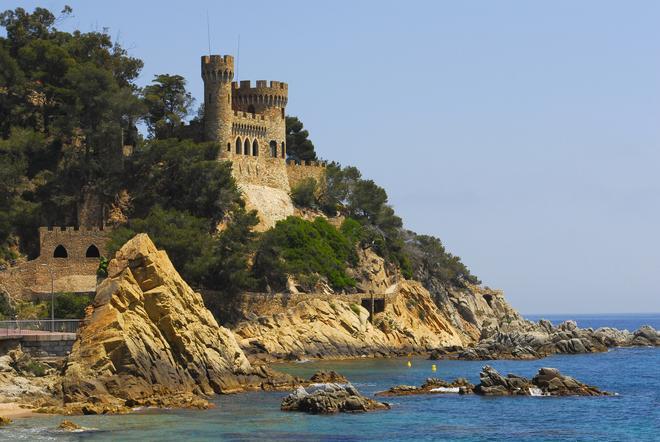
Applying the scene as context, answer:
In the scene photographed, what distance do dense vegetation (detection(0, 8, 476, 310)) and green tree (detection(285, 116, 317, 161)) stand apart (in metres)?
20.6

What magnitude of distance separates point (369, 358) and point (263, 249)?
9850 mm

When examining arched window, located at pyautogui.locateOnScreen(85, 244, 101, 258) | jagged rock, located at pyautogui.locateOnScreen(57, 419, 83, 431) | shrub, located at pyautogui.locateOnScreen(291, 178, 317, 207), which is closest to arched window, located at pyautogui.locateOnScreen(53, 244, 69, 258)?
arched window, located at pyautogui.locateOnScreen(85, 244, 101, 258)

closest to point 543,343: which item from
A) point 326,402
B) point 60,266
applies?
point 60,266

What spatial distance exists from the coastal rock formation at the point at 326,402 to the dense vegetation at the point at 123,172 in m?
25.9

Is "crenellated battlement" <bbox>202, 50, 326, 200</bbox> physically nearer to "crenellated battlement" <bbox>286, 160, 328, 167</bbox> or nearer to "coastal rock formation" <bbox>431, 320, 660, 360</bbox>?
→ "crenellated battlement" <bbox>286, 160, 328, 167</bbox>

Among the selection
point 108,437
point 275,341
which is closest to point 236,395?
point 108,437

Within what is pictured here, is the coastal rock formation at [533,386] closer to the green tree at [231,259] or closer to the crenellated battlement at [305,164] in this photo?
Answer: the green tree at [231,259]

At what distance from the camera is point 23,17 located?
Result: 9550 cm

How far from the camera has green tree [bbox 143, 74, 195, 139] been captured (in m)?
95.2

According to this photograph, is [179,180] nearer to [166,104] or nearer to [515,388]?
[166,104]

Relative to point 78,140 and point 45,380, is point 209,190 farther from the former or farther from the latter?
point 45,380

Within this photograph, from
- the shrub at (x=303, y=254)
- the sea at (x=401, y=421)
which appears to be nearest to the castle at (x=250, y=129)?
the shrub at (x=303, y=254)

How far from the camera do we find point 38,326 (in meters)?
62.3

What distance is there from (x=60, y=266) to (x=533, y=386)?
104ft
